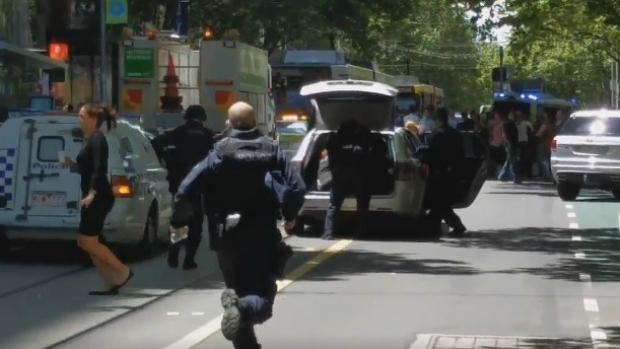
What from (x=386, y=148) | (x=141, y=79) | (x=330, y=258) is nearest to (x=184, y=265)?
(x=330, y=258)

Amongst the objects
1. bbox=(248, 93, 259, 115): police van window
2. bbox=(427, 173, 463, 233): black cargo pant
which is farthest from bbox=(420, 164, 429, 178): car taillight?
bbox=(248, 93, 259, 115): police van window

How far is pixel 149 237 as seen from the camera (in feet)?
59.9

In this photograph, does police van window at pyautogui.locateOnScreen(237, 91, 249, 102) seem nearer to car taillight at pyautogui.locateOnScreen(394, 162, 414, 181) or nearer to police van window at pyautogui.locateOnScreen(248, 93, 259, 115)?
police van window at pyautogui.locateOnScreen(248, 93, 259, 115)

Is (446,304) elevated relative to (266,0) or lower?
lower

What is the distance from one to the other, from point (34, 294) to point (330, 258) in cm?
463

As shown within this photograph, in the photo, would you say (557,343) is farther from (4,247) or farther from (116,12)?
(116,12)

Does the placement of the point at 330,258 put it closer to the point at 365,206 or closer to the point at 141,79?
the point at 365,206

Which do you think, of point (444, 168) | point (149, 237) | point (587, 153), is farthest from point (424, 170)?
point (587, 153)

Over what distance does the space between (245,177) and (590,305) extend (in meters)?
5.43

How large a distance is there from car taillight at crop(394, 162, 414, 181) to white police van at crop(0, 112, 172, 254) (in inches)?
183

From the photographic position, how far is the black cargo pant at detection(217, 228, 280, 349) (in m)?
9.72

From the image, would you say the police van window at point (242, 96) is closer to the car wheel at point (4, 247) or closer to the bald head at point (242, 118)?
the car wheel at point (4, 247)

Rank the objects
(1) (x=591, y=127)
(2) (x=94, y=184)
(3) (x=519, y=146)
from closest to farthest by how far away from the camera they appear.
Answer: (2) (x=94, y=184)
(1) (x=591, y=127)
(3) (x=519, y=146)

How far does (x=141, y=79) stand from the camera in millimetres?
31594
